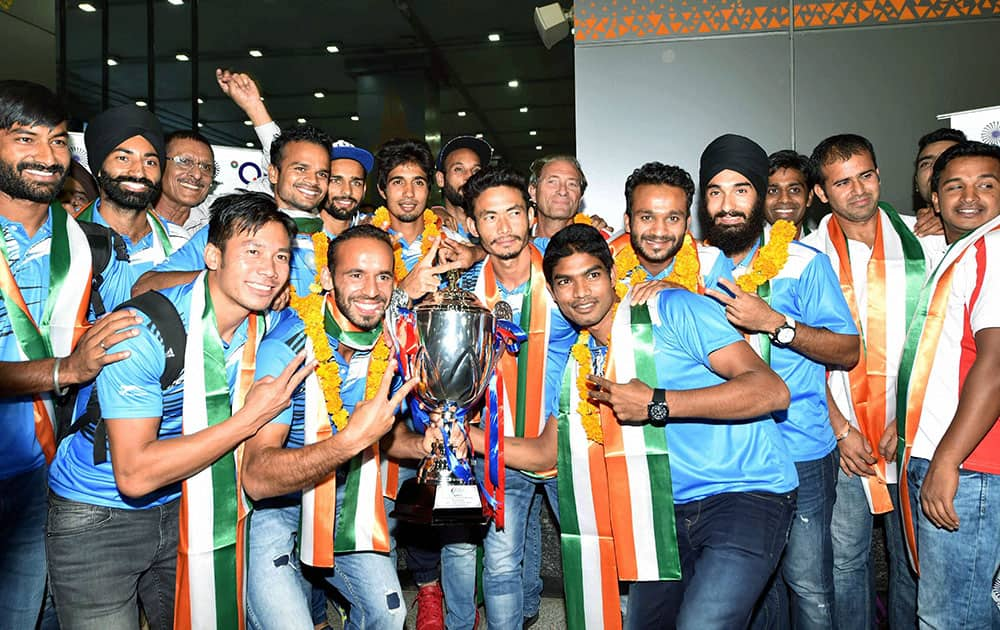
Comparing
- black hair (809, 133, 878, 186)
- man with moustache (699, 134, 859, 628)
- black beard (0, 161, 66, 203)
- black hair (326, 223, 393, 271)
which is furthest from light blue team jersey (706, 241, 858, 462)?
black beard (0, 161, 66, 203)

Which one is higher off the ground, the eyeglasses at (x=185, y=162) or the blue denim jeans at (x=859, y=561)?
the eyeglasses at (x=185, y=162)

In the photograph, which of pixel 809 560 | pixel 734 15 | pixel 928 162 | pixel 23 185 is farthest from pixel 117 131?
pixel 734 15

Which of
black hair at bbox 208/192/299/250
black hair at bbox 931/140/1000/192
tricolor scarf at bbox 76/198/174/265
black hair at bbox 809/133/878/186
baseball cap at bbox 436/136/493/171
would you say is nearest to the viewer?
black hair at bbox 208/192/299/250

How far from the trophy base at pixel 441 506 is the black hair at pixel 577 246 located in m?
0.88

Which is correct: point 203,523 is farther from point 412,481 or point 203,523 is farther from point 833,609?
point 833,609

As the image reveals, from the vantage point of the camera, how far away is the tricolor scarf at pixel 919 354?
→ 3117 millimetres

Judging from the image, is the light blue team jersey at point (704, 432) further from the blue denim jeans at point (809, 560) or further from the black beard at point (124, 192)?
the black beard at point (124, 192)

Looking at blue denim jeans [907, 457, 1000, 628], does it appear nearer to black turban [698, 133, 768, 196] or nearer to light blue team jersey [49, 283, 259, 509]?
black turban [698, 133, 768, 196]

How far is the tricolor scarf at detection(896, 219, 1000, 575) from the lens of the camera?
3.12 m

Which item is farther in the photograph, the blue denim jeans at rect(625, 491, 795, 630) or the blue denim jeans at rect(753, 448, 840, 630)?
the blue denim jeans at rect(753, 448, 840, 630)

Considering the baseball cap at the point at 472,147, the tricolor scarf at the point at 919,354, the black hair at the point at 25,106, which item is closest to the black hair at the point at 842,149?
the tricolor scarf at the point at 919,354

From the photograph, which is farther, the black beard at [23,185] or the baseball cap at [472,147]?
the baseball cap at [472,147]

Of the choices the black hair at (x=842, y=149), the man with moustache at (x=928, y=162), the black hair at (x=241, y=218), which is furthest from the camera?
the man with moustache at (x=928, y=162)

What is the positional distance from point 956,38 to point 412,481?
550cm
